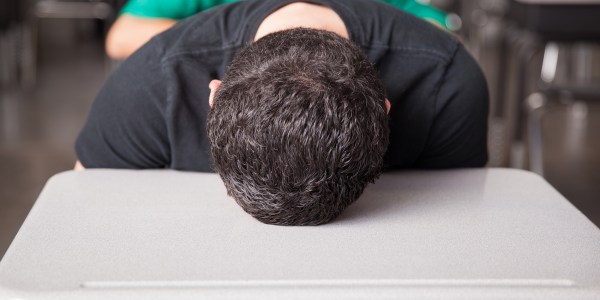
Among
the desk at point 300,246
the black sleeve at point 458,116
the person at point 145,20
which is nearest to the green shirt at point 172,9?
the person at point 145,20

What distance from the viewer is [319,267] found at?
0.87 meters

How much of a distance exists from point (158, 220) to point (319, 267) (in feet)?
0.82

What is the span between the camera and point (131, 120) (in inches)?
47.6

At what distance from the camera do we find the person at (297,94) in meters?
0.93

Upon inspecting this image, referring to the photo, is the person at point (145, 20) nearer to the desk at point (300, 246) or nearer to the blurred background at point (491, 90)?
the blurred background at point (491, 90)

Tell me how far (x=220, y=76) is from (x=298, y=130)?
342 mm

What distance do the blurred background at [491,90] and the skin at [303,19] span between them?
0.51m

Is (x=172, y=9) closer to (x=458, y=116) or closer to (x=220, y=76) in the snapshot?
(x=220, y=76)

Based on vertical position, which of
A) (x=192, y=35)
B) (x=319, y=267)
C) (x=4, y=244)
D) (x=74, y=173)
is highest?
(x=192, y=35)

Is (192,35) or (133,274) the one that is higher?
(192,35)

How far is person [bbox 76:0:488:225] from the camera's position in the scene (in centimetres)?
93

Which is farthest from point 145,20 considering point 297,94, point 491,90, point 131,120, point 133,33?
point 491,90

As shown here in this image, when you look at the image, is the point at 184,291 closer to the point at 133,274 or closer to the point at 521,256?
the point at 133,274

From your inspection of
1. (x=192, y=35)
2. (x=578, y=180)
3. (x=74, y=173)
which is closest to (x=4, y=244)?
(x=74, y=173)
